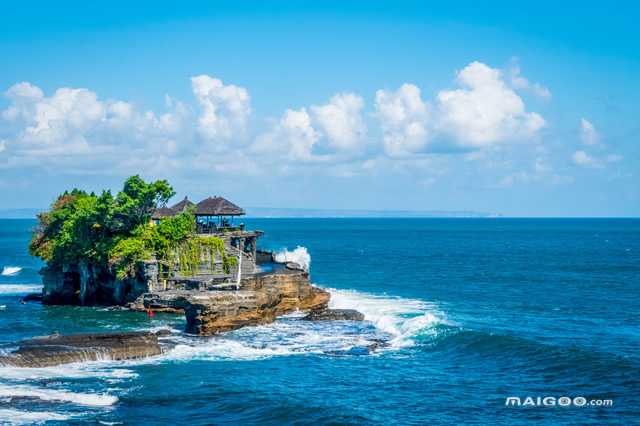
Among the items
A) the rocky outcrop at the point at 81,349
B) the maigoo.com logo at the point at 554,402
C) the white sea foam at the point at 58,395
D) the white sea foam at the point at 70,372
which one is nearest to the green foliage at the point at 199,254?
the rocky outcrop at the point at 81,349

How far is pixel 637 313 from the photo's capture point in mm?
56281

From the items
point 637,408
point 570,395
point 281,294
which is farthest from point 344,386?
point 281,294

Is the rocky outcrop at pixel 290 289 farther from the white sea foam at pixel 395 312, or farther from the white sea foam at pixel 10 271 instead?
the white sea foam at pixel 10 271

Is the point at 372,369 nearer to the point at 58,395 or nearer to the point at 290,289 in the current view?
the point at 58,395

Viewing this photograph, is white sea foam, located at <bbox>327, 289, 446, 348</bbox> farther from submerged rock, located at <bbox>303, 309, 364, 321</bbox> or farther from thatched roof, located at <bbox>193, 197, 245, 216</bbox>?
thatched roof, located at <bbox>193, 197, 245, 216</bbox>

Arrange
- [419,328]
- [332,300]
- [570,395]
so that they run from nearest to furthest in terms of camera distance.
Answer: [570,395] → [419,328] → [332,300]

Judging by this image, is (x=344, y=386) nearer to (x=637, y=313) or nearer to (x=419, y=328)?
(x=419, y=328)

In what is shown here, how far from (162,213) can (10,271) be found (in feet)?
136

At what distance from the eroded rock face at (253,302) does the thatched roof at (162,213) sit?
13.6 metres

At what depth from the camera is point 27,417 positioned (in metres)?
28.5

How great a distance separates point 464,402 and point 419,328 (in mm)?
17233

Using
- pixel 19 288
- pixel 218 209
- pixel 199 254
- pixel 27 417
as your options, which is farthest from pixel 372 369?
pixel 19 288

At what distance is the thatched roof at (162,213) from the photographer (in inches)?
2490

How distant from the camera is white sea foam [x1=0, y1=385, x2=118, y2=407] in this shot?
102 feet
